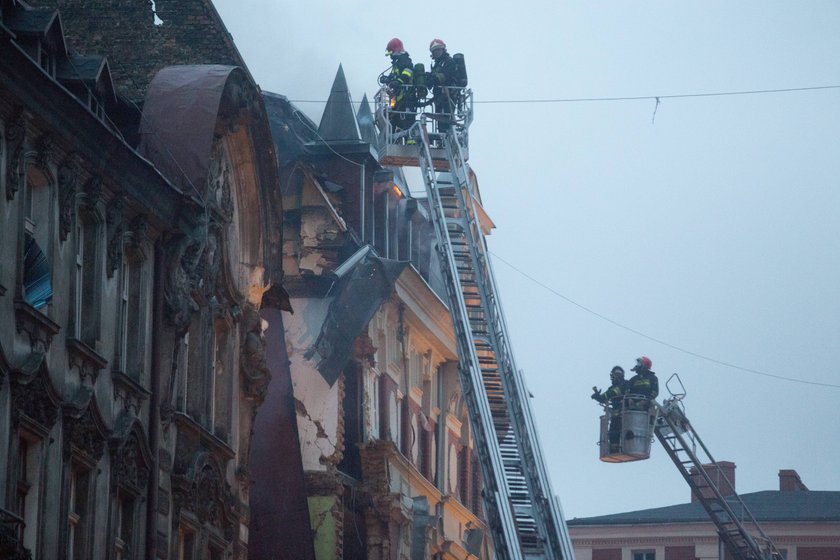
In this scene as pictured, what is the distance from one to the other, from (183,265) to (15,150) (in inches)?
191

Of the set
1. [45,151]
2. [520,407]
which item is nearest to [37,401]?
[45,151]

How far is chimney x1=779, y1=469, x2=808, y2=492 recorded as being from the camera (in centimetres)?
5725

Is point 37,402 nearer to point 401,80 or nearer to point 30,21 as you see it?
point 30,21

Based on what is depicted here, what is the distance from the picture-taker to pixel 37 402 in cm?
1667

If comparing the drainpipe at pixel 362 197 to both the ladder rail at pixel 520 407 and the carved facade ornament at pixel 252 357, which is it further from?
the carved facade ornament at pixel 252 357

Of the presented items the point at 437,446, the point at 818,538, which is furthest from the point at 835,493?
the point at 437,446

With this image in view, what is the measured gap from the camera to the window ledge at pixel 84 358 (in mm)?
17641

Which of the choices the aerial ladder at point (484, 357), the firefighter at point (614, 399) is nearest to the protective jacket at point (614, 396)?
the firefighter at point (614, 399)

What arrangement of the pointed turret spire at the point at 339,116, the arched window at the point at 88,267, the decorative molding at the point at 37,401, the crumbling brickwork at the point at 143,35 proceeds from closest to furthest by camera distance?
the decorative molding at the point at 37,401 < the arched window at the point at 88,267 < the crumbling brickwork at the point at 143,35 < the pointed turret spire at the point at 339,116

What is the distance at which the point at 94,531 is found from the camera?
18.1 m

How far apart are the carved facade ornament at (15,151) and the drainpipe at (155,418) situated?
3.83m

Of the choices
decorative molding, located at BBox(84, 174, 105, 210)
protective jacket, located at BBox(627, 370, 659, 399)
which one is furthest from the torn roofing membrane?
decorative molding, located at BBox(84, 174, 105, 210)

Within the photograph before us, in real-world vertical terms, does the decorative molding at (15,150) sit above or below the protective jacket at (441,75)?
below

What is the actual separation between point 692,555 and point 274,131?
2300cm
